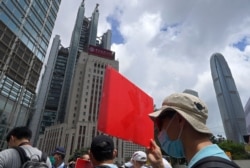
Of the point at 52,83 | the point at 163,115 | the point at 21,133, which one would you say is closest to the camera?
the point at 163,115

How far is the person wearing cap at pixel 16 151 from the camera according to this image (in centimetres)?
211

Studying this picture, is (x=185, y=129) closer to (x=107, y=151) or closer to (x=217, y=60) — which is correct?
(x=107, y=151)

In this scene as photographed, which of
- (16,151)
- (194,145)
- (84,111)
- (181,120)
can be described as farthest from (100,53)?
(194,145)

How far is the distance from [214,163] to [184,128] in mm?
320

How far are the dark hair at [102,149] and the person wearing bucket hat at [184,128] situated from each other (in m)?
0.77

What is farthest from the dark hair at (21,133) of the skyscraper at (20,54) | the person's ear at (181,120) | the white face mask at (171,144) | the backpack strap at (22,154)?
the skyscraper at (20,54)

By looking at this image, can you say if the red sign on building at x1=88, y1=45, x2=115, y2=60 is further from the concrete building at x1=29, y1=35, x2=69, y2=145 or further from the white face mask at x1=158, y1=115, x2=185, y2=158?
the white face mask at x1=158, y1=115, x2=185, y2=158

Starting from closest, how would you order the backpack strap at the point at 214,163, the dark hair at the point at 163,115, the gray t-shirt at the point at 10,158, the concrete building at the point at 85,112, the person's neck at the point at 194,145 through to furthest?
the backpack strap at the point at 214,163, the person's neck at the point at 194,145, the dark hair at the point at 163,115, the gray t-shirt at the point at 10,158, the concrete building at the point at 85,112

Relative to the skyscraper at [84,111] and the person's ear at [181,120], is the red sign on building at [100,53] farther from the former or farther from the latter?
the person's ear at [181,120]

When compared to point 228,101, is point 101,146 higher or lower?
lower

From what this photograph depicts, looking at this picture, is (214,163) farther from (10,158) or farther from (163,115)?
(10,158)

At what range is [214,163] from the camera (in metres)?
0.84

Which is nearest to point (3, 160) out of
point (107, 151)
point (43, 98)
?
point (107, 151)

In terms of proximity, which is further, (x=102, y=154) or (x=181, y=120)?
(x=102, y=154)
